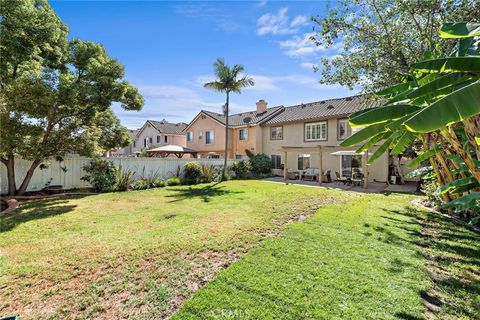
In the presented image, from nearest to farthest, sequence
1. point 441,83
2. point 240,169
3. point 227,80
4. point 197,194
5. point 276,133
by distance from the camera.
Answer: point 441,83 → point 197,194 → point 227,80 → point 240,169 → point 276,133

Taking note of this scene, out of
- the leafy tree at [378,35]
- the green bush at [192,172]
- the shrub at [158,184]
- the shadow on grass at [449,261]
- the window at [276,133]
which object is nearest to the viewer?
the shadow on grass at [449,261]

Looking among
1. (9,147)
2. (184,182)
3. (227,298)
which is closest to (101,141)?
(9,147)

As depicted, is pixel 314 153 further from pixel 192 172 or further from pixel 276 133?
pixel 192 172

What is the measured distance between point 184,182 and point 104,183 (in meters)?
5.75

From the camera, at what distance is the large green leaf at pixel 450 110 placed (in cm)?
→ 279

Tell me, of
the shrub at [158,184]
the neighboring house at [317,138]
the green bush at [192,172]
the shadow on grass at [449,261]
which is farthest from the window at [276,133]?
the shadow on grass at [449,261]

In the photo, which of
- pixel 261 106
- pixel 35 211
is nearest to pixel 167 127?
pixel 261 106

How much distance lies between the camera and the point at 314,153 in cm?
2312

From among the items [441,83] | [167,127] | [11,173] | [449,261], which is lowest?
[449,261]

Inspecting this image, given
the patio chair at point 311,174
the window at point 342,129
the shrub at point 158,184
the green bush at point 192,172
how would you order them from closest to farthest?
the shrub at point 158,184 < the green bush at point 192,172 < the window at point 342,129 < the patio chair at point 311,174

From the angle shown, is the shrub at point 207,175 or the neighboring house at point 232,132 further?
the neighboring house at point 232,132

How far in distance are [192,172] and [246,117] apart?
14715 mm

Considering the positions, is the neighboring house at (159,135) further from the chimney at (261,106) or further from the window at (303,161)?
the window at (303,161)

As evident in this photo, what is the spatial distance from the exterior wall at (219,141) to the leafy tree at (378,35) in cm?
1622
